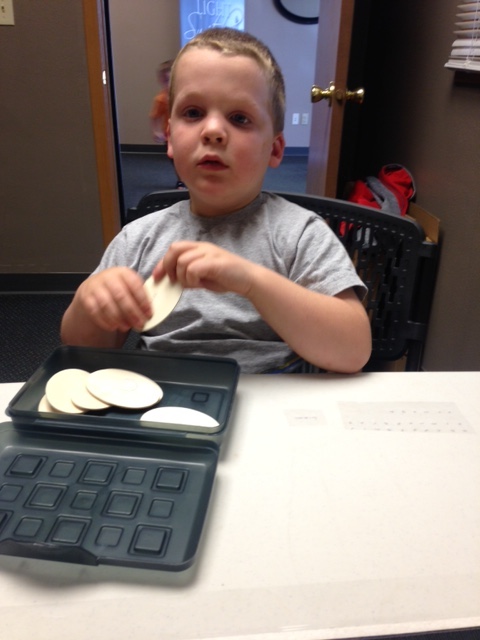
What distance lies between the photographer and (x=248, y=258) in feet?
2.75

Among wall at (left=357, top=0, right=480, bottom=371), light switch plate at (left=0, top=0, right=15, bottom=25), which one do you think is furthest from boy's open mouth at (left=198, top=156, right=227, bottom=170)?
light switch plate at (left=0, top=0, right=15, bottom=25)

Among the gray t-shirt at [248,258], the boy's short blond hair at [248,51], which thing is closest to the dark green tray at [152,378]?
the gray t-shirt at [248,258]

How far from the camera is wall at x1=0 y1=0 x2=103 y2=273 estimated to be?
2113 millimetres

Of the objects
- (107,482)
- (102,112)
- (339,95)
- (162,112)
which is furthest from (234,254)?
(102,112)

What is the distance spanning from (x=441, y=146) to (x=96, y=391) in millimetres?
1328

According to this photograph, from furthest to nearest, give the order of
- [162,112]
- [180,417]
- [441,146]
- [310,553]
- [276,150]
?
[162,112] < [441,146] < [276,150] < [180,417] < [310,553]

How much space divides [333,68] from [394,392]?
4.51 ft

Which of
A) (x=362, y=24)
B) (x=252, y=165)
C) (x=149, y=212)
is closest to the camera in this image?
(x=252, y=165)

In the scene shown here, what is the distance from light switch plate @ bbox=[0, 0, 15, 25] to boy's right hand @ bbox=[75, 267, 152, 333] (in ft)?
6.33

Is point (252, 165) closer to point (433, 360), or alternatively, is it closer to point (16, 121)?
point (433, 360)

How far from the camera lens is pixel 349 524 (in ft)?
1.49

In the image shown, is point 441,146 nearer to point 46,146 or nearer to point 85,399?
point 85,399

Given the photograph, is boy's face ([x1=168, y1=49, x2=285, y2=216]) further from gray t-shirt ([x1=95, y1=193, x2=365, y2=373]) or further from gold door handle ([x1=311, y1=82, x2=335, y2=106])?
gold door handle ([x1=311, y1=82, x2=335, y2=106])

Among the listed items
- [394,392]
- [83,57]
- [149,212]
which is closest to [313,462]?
[394,392]
